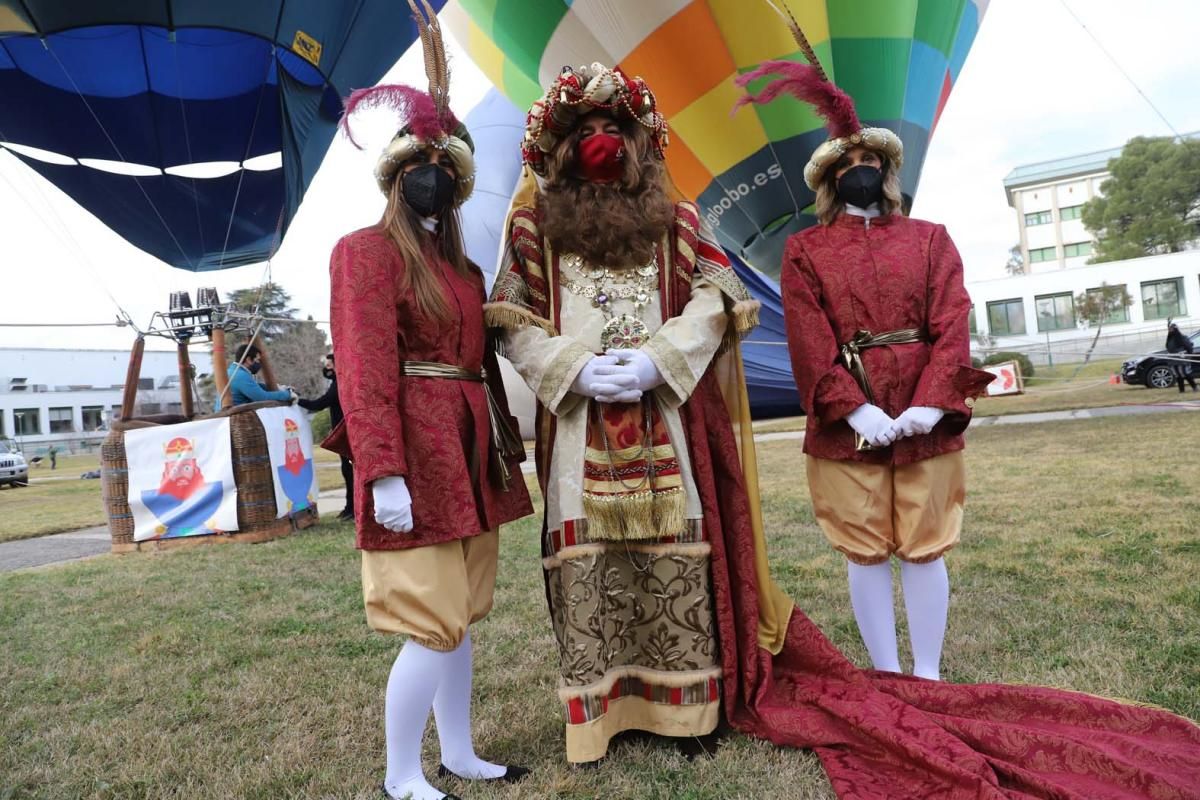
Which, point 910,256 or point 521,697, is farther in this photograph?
point 521,697

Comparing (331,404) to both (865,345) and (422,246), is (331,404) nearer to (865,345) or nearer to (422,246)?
(422,246)

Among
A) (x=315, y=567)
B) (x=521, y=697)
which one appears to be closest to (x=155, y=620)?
(x=315, y=567)

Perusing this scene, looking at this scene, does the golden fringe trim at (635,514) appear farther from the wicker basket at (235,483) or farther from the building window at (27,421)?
the building window at (27,421)

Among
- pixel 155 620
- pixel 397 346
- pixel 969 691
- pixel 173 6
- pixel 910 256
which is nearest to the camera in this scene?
pixel 397 346

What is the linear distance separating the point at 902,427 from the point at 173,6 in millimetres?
6814

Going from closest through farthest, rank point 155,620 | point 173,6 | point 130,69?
point 155,620 → point 173,6 → point 130,69

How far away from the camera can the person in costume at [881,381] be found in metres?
2.49

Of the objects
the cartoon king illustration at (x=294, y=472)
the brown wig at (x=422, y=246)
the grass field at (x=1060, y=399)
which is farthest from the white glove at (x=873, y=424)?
the grass field at (x=1060, y=399)

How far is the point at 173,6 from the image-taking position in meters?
6.41

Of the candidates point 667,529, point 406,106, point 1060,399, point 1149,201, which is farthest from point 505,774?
point 1149,201

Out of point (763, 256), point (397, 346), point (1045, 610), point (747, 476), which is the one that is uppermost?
point (763, 256)

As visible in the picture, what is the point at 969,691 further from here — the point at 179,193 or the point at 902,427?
the point at 179,193

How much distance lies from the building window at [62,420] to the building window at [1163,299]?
51440 millimetres

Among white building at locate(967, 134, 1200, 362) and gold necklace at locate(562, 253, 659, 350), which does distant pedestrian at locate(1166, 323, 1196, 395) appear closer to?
white building at locate(967, 134, 1200, 362)
